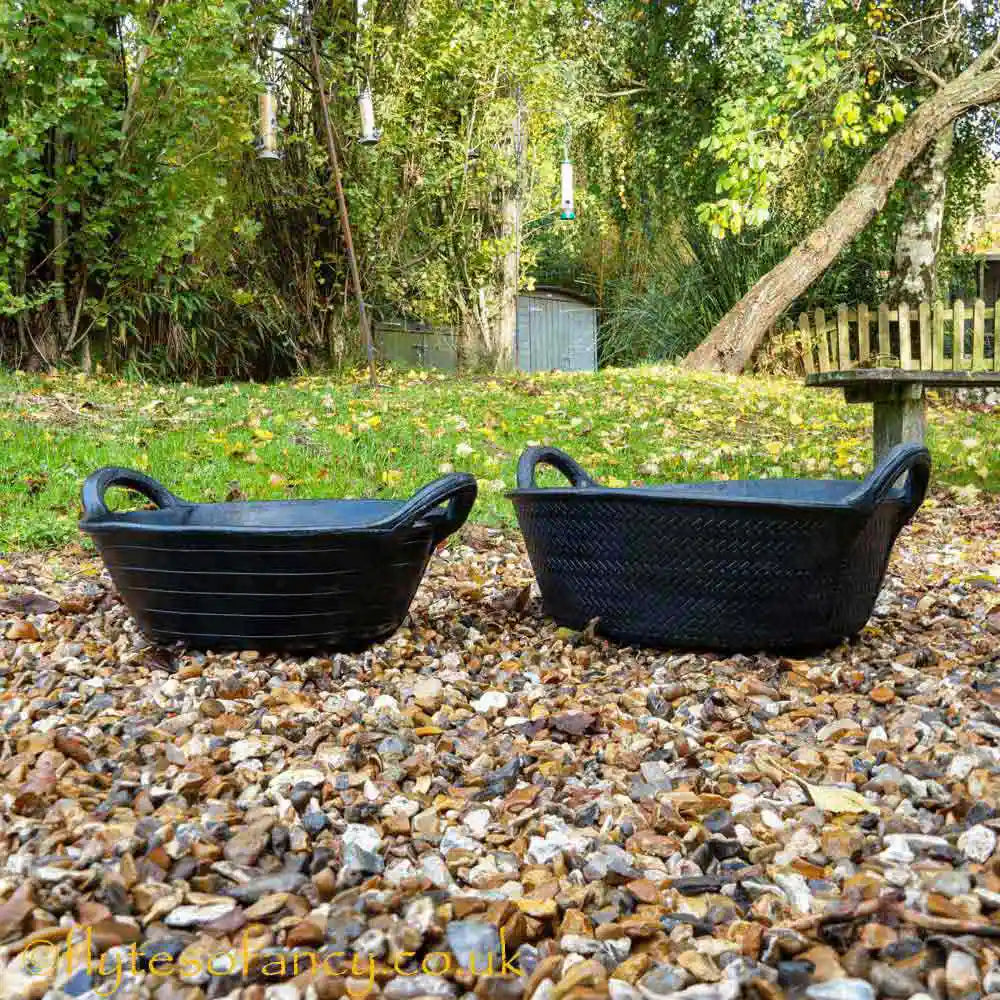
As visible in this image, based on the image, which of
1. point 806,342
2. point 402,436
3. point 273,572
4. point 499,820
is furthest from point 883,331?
point 499,820

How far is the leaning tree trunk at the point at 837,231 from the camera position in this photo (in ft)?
33.1

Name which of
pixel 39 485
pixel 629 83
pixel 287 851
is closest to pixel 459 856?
pixel 287 851

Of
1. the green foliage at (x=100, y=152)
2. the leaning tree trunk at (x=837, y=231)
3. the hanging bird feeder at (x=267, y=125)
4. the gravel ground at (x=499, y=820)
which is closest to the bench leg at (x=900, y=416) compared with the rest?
the gravel ground at (x=499, y=820)

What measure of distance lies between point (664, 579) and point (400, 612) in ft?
2.29

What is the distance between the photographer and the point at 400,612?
2846 mm

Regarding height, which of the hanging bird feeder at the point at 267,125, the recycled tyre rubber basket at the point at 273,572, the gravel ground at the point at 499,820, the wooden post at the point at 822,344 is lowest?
the gravel ground at the point at 499,820

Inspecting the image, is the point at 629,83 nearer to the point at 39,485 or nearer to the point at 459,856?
the point at 39,485

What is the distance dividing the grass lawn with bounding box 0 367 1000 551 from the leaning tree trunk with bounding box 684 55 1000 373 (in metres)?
1.89

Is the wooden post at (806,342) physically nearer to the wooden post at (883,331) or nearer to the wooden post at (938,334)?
the wooden post at (883,331)

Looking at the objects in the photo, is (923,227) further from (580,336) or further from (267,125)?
(267,125)

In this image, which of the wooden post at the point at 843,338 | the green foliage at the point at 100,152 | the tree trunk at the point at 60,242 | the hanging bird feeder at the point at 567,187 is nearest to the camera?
the green foliage at the point at 100,152

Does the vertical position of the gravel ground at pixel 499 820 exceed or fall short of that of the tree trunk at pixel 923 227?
it falls short

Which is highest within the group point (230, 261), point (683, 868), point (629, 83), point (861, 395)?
point (629, 83)

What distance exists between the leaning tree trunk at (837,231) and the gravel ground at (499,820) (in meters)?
8.36
